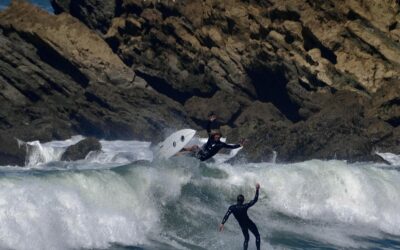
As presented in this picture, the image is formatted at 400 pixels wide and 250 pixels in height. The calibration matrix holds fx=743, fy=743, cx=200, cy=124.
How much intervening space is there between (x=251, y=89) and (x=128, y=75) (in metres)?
6.01

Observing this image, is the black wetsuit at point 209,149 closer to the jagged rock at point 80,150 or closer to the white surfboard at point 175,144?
the white surfboard at point 175,144

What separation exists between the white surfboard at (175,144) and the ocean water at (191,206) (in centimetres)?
90

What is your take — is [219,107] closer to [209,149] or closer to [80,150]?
[80,150]

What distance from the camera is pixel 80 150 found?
29.3 m

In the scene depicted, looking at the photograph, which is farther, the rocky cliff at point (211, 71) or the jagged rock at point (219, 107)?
the jagged rock at point (219, 107)

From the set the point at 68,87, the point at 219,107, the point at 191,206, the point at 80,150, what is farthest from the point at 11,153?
the point at 219,107

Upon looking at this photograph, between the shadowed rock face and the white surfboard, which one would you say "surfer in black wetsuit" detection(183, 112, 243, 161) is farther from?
the shadowed rock face

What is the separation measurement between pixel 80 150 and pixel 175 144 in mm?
8286

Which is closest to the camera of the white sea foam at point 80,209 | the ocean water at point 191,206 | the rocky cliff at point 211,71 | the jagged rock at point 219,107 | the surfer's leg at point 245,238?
the white sea foam at point 80,209

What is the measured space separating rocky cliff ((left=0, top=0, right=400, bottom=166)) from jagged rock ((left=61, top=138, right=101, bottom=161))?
2.60 m

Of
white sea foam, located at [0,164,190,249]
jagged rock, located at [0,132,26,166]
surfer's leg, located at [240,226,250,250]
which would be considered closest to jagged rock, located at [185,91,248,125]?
jagged rock, located at [0,132,26,166]

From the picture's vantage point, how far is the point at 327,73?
33344 millimetres

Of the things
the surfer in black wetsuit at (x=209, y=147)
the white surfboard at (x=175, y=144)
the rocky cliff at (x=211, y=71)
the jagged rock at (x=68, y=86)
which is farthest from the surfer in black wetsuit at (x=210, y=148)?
the jagged rock at (x=68, y=86)

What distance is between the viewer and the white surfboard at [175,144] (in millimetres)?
21922
